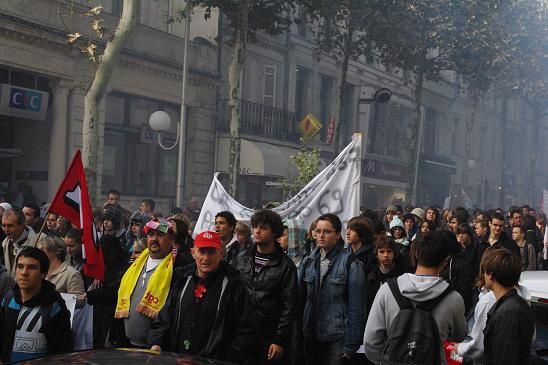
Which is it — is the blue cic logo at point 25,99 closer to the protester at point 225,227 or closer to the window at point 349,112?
the protester at point 225,227

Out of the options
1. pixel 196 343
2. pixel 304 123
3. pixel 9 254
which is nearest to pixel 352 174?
pixel 9 254

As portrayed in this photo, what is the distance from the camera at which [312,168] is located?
877 inches

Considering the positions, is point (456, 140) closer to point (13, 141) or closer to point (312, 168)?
point (312, 168)

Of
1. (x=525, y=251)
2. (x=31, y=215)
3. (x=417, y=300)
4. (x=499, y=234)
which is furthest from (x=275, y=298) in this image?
(x=525, y=251)

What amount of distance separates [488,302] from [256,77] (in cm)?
2429

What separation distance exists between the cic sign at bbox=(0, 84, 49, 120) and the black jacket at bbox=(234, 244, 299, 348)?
13.8 metres

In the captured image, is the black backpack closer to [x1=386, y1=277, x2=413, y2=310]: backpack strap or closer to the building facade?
[x1=386, y1=277, x2=413, y2=310]: backpack strap

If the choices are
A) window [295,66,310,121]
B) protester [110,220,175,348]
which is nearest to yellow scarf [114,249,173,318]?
protester [110,220,175,348]

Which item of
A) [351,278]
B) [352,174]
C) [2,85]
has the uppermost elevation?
[2,85]

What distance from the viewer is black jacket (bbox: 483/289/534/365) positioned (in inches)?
190

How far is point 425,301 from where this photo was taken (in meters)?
5.11

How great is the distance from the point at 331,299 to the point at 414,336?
1902 millimetres

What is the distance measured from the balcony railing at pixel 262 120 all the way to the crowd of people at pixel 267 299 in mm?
18715

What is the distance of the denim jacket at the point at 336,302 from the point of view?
22.2 feet
